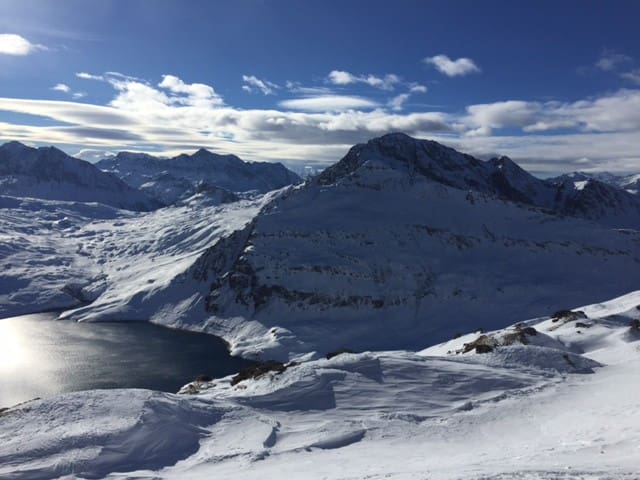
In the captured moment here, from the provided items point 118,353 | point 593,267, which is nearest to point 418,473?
point 118,353

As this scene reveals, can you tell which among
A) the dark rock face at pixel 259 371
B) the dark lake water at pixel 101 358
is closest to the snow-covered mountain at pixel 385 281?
the dark lake water at pixel 101 358

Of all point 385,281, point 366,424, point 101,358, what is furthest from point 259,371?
point 385,281

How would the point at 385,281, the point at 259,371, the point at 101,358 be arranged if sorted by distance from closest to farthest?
the point at 259,371
the point at 101,358
the point at 385,281

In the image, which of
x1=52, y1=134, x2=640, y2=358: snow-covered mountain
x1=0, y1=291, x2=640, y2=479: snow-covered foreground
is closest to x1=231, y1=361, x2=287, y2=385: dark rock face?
x1=0, y1=291, x2=640, y2=479: snow-covered foreground

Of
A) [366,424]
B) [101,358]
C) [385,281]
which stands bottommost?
[101,358]

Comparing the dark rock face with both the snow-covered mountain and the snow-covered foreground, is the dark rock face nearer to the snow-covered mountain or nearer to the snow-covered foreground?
the snow-covered foreground

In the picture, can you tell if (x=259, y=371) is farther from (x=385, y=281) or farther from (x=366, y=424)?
(x=385, y=281)
